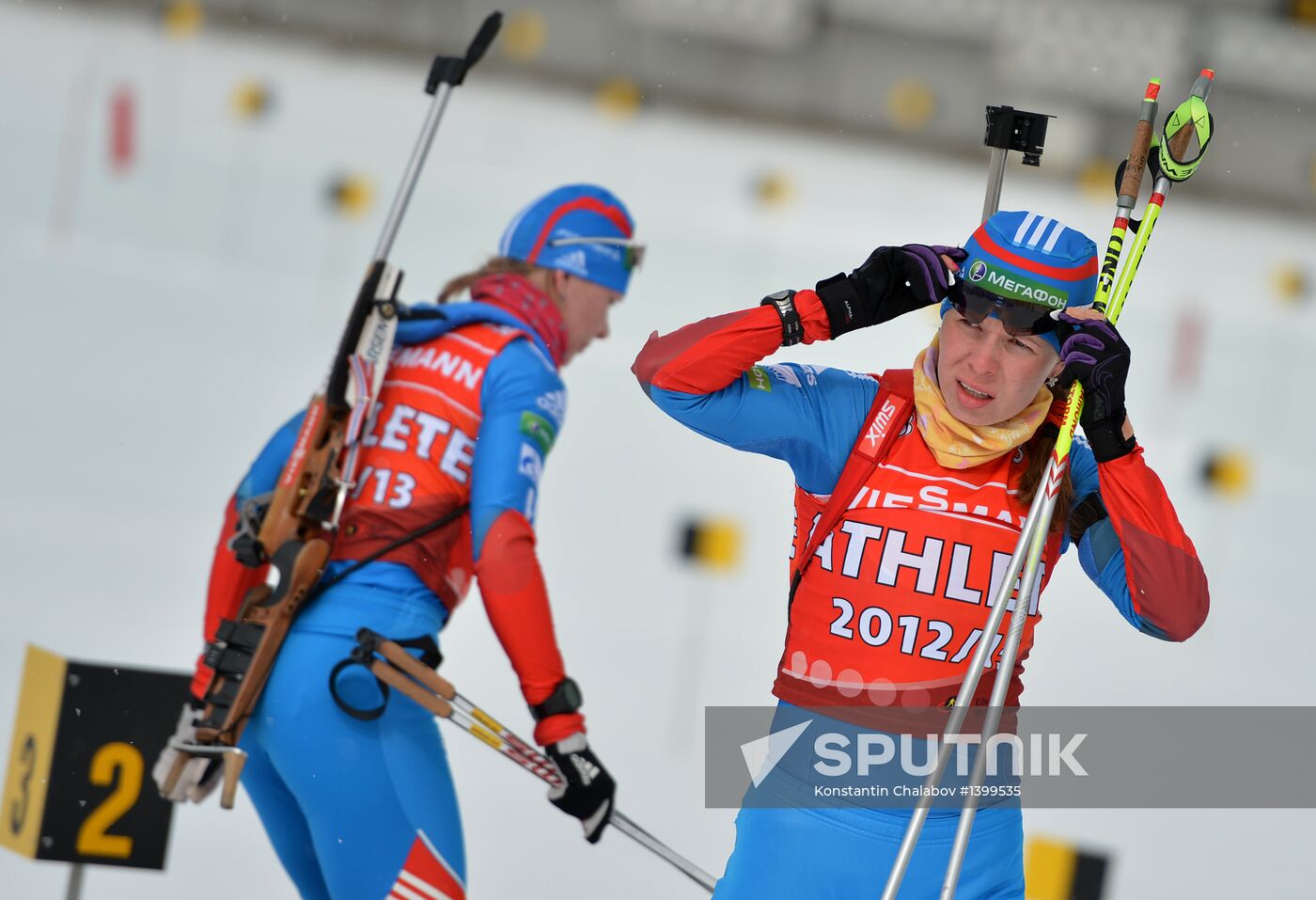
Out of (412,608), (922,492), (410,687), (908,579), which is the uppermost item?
(922,492)

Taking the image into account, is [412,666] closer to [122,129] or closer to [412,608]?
[412,608]

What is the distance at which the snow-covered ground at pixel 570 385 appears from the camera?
3.58 metres

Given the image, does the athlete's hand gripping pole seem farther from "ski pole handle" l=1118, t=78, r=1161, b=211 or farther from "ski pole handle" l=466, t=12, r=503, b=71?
"ski pole handle" l=466, t=12, r=503, b=71

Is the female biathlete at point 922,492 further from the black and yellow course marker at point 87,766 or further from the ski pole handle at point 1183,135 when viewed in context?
the black and yellow course marker at point 87,766

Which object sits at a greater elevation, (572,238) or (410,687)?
(572,238)

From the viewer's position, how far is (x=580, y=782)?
2.41m

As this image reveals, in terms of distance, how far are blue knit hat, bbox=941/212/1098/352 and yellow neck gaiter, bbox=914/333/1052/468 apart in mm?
92

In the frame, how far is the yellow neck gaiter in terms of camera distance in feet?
6.13

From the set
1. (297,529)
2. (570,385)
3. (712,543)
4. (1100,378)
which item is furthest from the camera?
(570,385)

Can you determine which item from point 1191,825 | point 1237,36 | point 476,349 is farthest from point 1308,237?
point 476,349

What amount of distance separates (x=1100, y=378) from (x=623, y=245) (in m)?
1.34

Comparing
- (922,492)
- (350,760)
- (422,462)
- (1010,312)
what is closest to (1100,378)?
(1010,312)

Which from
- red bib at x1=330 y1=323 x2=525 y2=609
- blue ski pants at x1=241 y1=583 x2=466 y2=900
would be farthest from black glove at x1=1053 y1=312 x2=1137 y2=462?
blue ski pants at x1=241 y1=583 x2=466 y2=900

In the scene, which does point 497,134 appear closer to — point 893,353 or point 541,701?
point 893,353
